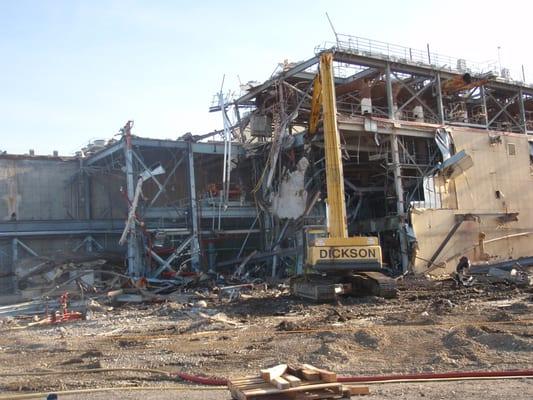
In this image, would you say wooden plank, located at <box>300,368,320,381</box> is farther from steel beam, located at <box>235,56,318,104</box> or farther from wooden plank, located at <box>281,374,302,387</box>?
steel beam, located at <box>235,56,318,104</box>

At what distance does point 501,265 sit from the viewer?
27719 millimetres

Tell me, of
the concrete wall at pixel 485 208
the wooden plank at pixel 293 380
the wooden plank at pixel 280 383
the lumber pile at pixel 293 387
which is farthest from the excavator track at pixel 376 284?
the wooden plank at pixel 280 383

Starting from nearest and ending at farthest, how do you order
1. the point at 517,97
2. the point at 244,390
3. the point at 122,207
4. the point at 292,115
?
the point at 244,390 < the point at 292,115 < the point at 122,207 < the point at 517,97

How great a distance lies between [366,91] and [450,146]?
626cm

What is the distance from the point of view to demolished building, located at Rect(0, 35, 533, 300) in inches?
1257

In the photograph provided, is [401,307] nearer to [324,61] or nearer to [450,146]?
[324,61]

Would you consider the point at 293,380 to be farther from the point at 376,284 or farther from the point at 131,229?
the point at 131,229

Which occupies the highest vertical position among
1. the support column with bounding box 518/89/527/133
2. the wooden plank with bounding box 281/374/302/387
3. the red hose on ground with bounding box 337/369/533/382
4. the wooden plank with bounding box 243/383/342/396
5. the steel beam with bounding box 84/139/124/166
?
the support column with bounding box 518/89/527/133

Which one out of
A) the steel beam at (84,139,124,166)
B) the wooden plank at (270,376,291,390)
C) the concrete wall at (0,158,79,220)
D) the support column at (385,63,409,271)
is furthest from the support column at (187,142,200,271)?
the wooden plank at (270,376,291,390)

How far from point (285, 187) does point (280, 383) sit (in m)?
26.9

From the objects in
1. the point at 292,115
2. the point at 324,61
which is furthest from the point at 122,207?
the point at 324,61

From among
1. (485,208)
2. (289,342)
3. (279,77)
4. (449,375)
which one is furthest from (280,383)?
(485,208)

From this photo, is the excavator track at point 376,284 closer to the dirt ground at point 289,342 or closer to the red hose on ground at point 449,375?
the dirt ground at point 289,342

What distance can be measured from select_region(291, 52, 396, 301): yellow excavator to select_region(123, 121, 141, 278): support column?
11050 mm
